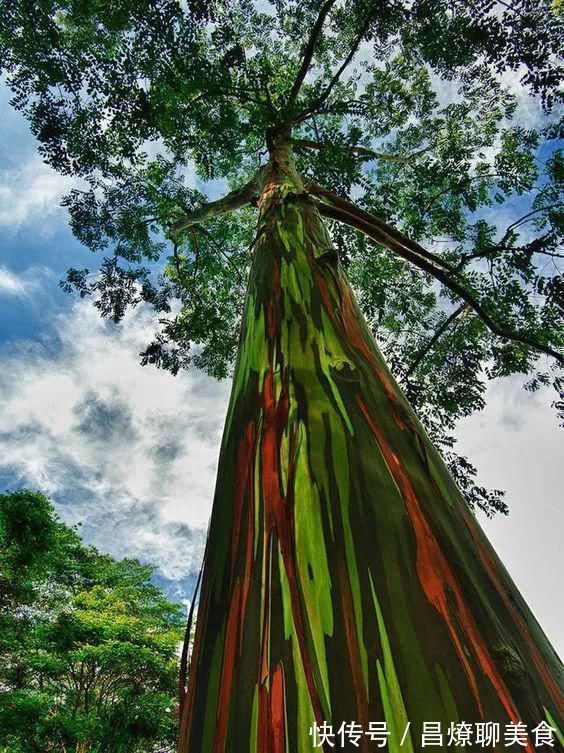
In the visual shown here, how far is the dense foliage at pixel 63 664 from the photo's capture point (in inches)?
206

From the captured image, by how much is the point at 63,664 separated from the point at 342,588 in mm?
7189

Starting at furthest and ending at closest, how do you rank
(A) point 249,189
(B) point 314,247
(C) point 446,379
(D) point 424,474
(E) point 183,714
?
1. (C) point 446,379
2. (A) point 249,189
3. (B) point 314,247
4. (D) point 424,474
5. (E) point 183,714

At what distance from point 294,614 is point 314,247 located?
1310mm

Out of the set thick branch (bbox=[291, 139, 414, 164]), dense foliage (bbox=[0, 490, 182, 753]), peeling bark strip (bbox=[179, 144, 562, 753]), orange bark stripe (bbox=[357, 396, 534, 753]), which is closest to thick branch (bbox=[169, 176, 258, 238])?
thick branch (bbox=[291, 139, 414, 164])

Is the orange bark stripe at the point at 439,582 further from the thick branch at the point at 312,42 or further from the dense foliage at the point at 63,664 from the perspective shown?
the dense foliage at the point at 63,664

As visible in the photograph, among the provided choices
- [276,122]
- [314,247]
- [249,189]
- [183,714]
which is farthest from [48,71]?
[183,714]

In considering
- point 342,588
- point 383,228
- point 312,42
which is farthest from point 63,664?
point 312,42

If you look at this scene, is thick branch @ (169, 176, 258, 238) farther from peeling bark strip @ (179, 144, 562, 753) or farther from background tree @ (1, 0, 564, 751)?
peeling bark strip @ (179, 144, 562, 753)

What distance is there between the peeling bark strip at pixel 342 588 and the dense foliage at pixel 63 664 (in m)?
5.96

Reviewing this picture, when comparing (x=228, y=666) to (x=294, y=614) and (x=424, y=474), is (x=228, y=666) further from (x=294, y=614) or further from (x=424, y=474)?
(x=424, y=474)

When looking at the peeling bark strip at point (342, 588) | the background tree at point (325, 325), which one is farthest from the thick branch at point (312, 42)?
the peeling bark strip at point (342, 588)

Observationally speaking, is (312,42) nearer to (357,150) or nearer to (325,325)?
(357,150)

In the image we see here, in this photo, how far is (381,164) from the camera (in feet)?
20.1

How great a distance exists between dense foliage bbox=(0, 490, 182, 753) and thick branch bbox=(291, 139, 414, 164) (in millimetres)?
5641
